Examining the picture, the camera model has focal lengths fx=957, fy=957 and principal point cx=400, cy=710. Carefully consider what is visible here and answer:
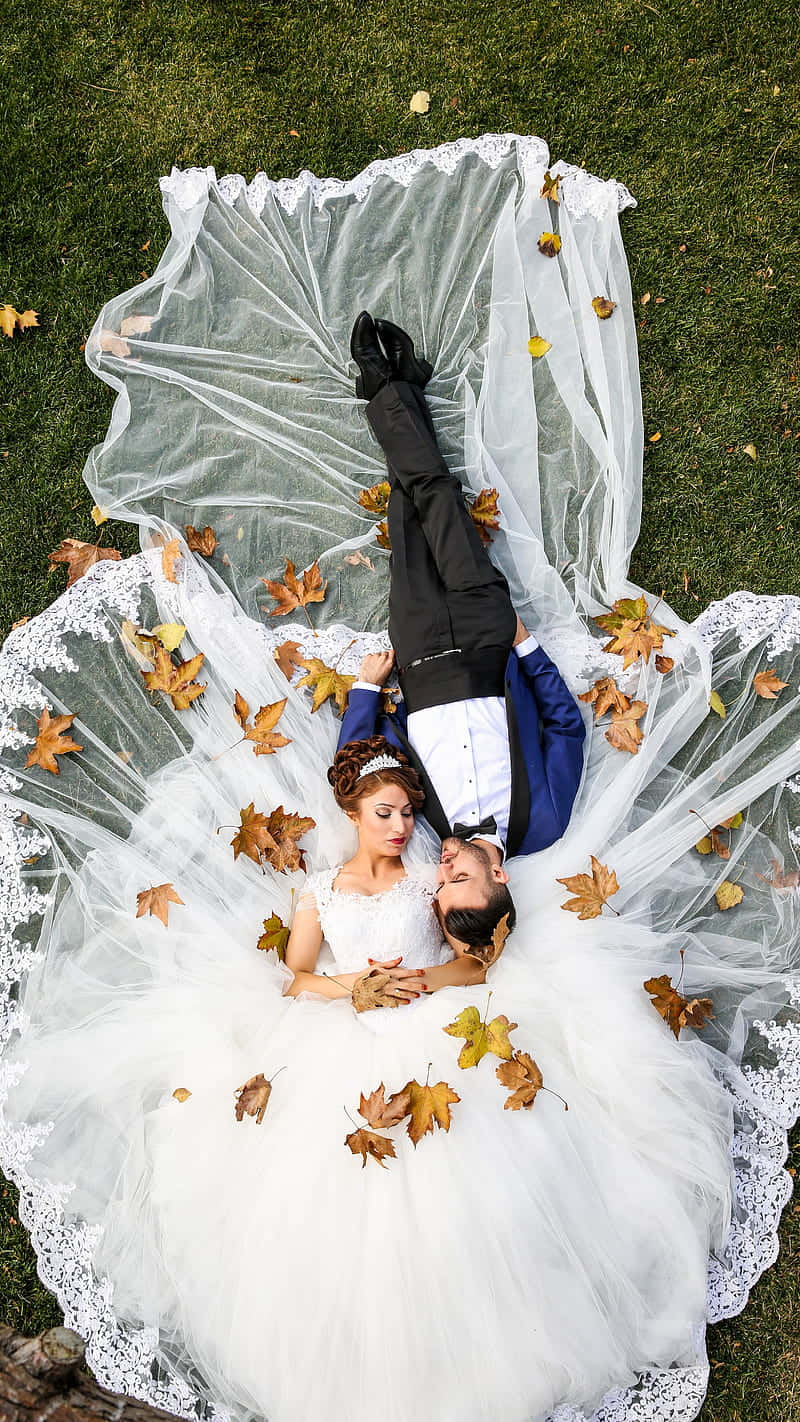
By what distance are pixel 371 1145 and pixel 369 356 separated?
140 inches

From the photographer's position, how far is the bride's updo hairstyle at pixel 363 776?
4.26 m

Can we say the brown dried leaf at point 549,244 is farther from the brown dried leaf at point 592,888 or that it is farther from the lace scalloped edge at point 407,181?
the brown dried leaf at point 592,888

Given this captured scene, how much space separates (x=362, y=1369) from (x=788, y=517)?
421 cm

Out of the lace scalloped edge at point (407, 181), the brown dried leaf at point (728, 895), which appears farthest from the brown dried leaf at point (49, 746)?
the brown dried leaf at point (728, 895)

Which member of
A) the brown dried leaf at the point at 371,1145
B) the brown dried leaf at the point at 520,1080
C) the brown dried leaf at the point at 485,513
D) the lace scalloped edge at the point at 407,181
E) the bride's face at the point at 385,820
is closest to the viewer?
the brown dried leaf at the point at 371,1145

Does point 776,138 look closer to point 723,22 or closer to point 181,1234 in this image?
point 723,22

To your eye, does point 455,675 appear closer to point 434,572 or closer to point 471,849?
point 434,572

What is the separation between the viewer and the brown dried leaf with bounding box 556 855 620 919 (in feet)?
13.3

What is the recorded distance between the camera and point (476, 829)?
4.37 metres

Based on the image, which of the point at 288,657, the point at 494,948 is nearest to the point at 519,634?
the point at 288,657

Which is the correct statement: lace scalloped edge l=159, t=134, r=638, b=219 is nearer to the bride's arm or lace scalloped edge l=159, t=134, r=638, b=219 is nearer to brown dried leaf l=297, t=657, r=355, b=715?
brown dried leaf l=297, t=657, r=355, b=715

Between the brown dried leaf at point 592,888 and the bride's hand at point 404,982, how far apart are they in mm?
686

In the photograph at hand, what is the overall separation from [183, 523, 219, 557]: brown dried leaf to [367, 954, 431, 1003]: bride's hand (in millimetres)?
2144

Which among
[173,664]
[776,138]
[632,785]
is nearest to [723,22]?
[776,138]
